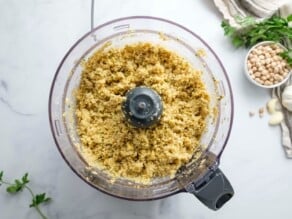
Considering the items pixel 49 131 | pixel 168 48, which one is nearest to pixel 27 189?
pixel 49 131

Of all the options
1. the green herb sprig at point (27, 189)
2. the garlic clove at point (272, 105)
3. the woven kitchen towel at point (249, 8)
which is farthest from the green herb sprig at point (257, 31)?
the green herb sprig at point (27, 189)

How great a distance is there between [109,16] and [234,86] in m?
0.28

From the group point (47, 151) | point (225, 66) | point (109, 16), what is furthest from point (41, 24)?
point (225, 66)

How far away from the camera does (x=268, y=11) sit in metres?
1.24

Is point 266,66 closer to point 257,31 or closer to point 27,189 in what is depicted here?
point 257,31

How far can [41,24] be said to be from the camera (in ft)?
4.03

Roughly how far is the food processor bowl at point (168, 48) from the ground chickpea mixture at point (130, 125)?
18mm

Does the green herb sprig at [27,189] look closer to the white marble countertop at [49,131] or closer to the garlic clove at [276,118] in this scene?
the white marble countertop at [49,131]

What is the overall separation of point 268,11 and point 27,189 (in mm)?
585

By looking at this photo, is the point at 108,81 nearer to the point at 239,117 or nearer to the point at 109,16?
the point at 109,16

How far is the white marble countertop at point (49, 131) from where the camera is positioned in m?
1.22

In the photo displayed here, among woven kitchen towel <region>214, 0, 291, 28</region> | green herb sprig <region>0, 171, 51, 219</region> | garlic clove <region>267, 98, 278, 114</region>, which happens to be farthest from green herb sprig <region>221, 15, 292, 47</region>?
green herb sprig <region>0, 171, 51, 219</region>

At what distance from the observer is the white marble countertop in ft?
4.01

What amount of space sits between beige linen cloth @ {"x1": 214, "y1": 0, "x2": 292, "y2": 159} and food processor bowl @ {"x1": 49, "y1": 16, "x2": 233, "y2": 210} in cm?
13
